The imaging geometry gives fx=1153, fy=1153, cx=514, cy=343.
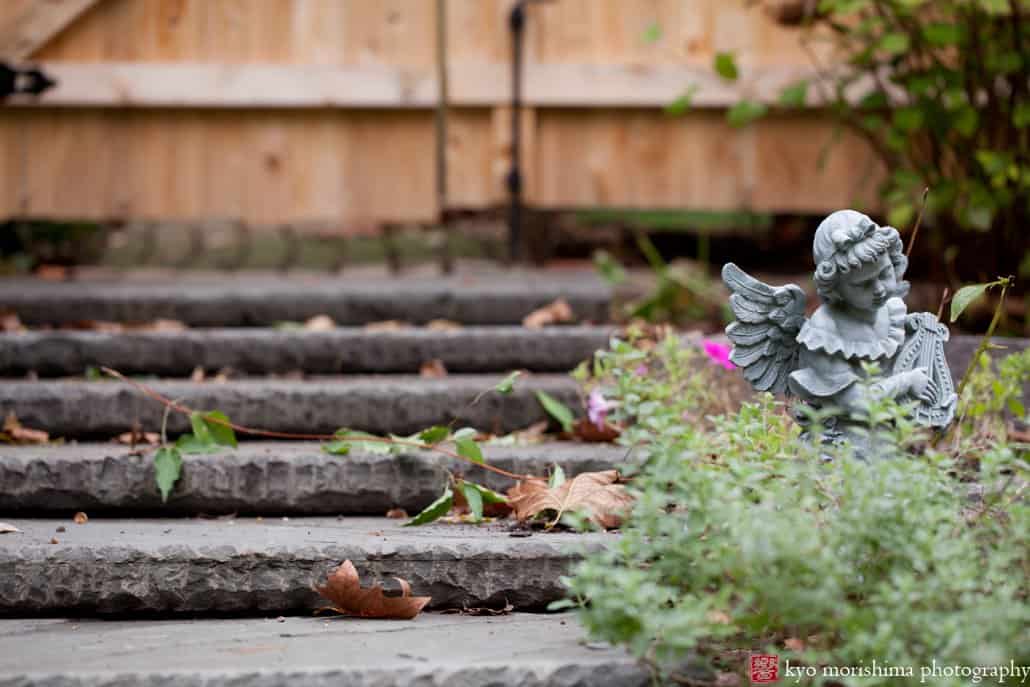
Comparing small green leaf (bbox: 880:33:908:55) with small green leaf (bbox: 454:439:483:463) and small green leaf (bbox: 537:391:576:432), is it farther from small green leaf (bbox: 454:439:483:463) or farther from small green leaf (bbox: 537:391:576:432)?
small green leaf (bbox: 454:439:483:463)

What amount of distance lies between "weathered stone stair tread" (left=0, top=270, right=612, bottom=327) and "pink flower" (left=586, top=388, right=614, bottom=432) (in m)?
1.20

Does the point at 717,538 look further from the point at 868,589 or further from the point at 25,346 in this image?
the point at 25,346

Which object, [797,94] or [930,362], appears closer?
[930,362]

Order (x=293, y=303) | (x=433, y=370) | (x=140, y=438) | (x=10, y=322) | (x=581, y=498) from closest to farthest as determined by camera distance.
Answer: (x=581, y=498), (x=140, y=438), (x=433, y=370), (x=10, y=322), (x=293, y=303)

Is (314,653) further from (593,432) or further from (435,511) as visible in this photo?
(593,432)

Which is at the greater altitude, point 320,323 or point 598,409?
point 320,323

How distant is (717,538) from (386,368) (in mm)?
2169

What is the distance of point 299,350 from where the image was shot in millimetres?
3709

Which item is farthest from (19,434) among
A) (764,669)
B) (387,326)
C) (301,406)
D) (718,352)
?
(764,669)

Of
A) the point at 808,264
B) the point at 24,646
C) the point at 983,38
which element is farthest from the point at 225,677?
the point at 808,264

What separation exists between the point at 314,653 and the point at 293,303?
2.30 meters

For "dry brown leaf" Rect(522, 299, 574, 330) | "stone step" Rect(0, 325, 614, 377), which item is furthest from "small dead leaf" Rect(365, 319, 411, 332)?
"dry brown leaf" Rect(522, 299, 574, 330)

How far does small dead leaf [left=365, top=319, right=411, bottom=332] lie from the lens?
389 centimetres

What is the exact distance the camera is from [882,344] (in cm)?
225
